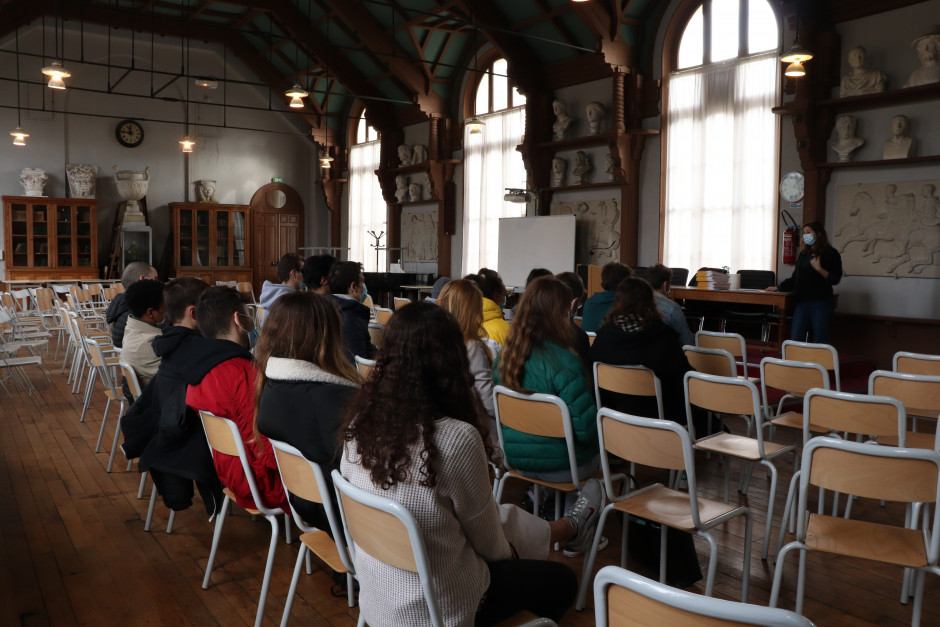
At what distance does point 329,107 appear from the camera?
17.5m

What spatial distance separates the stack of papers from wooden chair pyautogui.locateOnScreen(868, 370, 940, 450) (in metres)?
5.26

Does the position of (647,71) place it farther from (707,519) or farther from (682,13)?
(707,519)

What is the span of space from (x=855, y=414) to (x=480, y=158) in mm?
11478

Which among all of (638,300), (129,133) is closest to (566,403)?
(638,300)

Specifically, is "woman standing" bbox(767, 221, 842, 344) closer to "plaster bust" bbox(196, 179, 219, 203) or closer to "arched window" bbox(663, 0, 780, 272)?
"arched window" bbox(663, 0, 780, 272)

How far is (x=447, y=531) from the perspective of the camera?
5.76 feet

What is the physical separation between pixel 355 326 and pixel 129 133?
45.3ft

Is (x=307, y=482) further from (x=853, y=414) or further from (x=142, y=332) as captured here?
(x=142, y=332)

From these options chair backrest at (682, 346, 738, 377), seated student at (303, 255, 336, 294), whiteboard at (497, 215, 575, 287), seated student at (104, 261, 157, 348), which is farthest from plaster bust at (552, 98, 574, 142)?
chair backrest at (682, 346, 738, 377)

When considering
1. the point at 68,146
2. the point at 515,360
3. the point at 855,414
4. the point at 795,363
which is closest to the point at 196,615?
the point at 515,360

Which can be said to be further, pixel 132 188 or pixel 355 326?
pixel 132 188

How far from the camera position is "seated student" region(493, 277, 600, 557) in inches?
117

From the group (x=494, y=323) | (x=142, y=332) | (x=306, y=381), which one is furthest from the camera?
(x=494, y=323)

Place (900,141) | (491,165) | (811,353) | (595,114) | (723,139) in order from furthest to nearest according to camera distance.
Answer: (491,165) < (595,114) < (723,139) < (900,141) < (811,353)
